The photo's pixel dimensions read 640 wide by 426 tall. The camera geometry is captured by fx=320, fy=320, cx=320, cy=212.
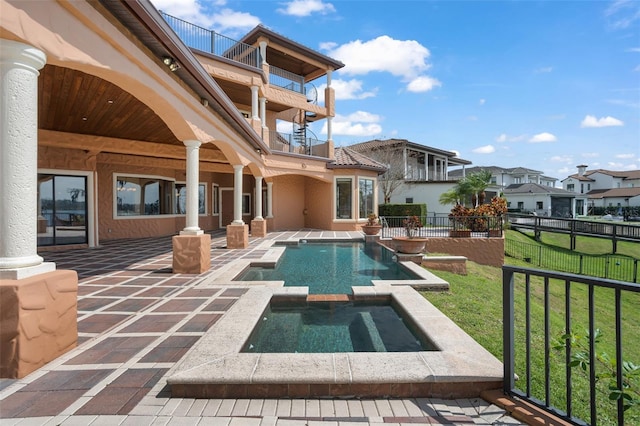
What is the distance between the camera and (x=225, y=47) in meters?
15.1

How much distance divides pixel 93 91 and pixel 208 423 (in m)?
7.08

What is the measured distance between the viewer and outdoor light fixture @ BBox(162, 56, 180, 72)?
5.34 metres

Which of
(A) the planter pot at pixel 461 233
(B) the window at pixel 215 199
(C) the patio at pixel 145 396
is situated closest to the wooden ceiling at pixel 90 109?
(C) the patio at pixel 145 396

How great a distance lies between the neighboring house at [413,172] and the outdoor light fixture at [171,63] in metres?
23.1

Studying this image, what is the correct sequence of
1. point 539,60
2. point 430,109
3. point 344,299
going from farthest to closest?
1. point 430,109
2. point 539,60
3. point 344,299

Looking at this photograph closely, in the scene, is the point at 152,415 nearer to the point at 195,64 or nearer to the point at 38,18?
the point at 38,18

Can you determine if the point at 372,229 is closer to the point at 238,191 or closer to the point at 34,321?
the point at 238,191

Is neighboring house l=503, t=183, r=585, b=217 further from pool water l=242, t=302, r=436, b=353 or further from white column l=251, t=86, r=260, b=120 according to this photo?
pool water l=242, t=302, r=436, b=353

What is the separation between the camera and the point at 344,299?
18.8 ft

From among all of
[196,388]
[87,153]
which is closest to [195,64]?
[196,388]

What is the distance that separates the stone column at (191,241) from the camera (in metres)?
7.28

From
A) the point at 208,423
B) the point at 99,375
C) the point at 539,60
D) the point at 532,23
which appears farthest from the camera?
the point at 539,60

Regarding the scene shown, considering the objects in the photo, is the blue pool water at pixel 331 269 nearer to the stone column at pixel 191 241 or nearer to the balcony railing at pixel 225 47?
the stone column at pixel 191 241

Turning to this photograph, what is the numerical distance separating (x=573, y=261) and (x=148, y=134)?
20.3m
